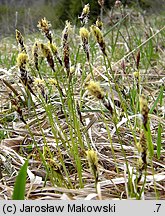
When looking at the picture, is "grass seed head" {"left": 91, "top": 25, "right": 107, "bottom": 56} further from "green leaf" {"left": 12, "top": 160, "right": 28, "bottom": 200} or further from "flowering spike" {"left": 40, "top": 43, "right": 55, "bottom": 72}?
"green leaf" {"left": 12, "top": 160, "right": 28, "bottom": 200}

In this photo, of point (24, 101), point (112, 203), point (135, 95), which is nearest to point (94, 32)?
point (112, 203)

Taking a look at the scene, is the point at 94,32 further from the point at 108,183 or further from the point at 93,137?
the point at 93,137

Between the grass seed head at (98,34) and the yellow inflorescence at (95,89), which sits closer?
the yellow inflorescence at (95,89)

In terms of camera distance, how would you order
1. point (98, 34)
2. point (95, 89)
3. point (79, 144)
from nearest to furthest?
1. point (95, 89)
2. point (98, 34)
3. point (79, 144)

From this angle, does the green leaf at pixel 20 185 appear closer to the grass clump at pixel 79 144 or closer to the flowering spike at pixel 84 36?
the grass clump at pixel 79 144

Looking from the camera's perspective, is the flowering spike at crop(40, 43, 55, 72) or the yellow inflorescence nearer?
the yellow inflorescence

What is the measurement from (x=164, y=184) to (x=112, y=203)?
0.23 metres

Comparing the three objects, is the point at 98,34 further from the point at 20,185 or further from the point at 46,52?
the point at 20,185

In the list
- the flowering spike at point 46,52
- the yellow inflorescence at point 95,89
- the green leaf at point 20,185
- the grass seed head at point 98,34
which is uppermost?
the grass seed head at point 98,34

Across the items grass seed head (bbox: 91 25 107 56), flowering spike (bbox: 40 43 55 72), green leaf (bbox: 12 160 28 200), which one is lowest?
green leaf (bbox: 12 160 28 200)

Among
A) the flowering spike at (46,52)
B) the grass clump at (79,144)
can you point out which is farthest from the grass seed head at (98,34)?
the flowering spike at (46,52)

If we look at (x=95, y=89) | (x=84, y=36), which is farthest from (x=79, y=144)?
(x=95, y=89)

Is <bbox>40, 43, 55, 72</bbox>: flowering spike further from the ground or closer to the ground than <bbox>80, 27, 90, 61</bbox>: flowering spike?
closer to the ground

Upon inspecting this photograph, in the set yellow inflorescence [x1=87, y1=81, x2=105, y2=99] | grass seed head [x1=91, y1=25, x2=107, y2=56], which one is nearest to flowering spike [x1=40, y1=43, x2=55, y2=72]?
grass seed head [x1=91, y1=25, x2=107, y2=56]
